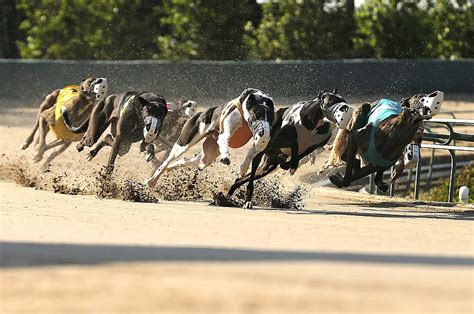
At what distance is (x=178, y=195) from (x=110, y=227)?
3589mm

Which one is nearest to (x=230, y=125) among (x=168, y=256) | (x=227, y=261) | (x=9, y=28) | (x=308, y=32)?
(x=168, y=256)

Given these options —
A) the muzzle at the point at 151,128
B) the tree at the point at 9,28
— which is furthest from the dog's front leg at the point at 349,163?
the tree at the point at 9,28

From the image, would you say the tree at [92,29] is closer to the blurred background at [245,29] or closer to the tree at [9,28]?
the blurred background at [245,29]

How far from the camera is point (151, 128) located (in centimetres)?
1179

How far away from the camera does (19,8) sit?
30.2 metres

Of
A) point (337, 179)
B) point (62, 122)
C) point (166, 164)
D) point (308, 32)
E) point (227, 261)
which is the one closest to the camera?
point (227, 261)

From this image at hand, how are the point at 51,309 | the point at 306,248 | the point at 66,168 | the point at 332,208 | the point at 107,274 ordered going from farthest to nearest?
the point at 66,168, the point at 332,208, the point at 306,248, the point at 107,274, the point at 51,309

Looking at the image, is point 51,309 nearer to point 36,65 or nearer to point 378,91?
point 378,91

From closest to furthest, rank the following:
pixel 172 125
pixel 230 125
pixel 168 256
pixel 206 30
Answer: pixel 168 256
pixel 230 125
pixel 172 125
pixel 206 30

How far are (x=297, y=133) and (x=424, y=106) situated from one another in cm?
108

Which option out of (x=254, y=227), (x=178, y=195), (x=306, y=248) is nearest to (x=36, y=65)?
(x=178, y=195)

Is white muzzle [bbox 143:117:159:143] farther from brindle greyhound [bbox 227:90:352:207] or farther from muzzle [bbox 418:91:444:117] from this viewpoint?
muzzle [bbox 418:91:444:117]

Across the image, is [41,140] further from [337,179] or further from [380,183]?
[380,183]

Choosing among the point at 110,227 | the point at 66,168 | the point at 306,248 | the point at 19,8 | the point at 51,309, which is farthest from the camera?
the point at 19,8
